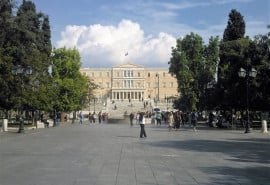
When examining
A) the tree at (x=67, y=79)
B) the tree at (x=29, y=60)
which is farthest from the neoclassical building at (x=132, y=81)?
the tree at (x=29, y=60)

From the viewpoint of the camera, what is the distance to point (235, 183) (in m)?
12.2

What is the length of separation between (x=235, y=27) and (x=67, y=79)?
1208 inches

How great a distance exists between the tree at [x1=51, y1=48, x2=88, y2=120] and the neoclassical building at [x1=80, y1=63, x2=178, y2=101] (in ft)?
316

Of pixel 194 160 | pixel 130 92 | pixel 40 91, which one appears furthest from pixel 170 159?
pixel 130 92

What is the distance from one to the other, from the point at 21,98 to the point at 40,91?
26.0 ft

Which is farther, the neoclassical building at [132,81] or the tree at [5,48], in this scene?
the neoclassical building at [132,81]

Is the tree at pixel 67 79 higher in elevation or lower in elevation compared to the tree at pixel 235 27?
lower

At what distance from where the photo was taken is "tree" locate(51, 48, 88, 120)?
8075 cm

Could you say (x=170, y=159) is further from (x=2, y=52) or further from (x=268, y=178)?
(x=2, y=52)

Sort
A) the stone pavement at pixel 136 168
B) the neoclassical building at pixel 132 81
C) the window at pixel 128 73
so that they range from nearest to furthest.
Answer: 1. the stone pavement at pixel 136 168
2. the neoclassical building at pixel 132 81
3. the window at pixel 128 73

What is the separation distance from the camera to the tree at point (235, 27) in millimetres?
63094

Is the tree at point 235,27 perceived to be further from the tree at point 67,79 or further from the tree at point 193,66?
the tree at point 67,79

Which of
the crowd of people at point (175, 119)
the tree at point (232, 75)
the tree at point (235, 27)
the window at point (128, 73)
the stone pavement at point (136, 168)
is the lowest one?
the stone pavement at point (136, 168)

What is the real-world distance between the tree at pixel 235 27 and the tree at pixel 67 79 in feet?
92.7
